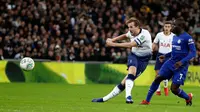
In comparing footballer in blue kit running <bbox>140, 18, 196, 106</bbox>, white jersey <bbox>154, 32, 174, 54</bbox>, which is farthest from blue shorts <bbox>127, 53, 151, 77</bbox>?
white jersey <bbox>154, 32, 174, 54</bbox>

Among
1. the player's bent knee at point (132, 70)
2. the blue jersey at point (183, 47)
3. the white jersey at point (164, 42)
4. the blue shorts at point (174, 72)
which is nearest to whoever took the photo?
the blue jersey at point (183, 47)

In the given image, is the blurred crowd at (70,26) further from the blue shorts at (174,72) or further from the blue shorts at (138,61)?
the blue shorts at (174,72)

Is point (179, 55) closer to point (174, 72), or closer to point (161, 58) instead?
point (174, 72)

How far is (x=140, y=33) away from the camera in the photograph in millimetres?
17062

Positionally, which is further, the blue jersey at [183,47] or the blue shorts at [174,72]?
the blue shorts at [174,72]

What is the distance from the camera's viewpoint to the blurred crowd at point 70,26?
3206cm

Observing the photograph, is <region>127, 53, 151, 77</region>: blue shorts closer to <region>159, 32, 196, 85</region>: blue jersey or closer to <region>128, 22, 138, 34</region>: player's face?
<region>128, 22, 138, 34</region>: player's face

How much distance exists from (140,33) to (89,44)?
52.8ft

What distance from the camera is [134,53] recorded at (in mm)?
17547

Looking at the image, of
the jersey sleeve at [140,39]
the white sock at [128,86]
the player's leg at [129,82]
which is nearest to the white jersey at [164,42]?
the player's leg at [129,82]

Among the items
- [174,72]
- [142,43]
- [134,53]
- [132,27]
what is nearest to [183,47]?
[174,72]

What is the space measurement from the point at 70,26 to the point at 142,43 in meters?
17.5

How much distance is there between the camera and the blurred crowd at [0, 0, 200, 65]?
105 ft

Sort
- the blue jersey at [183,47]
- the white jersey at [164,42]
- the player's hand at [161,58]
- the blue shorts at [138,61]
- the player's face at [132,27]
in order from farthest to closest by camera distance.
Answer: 1. the white jersey at [164,42]
2. the player's hand at [161,58]
3. the blue shorts at [138,61]
4. the player's face at [132,27]
5. the blue jersey at [183,47]
